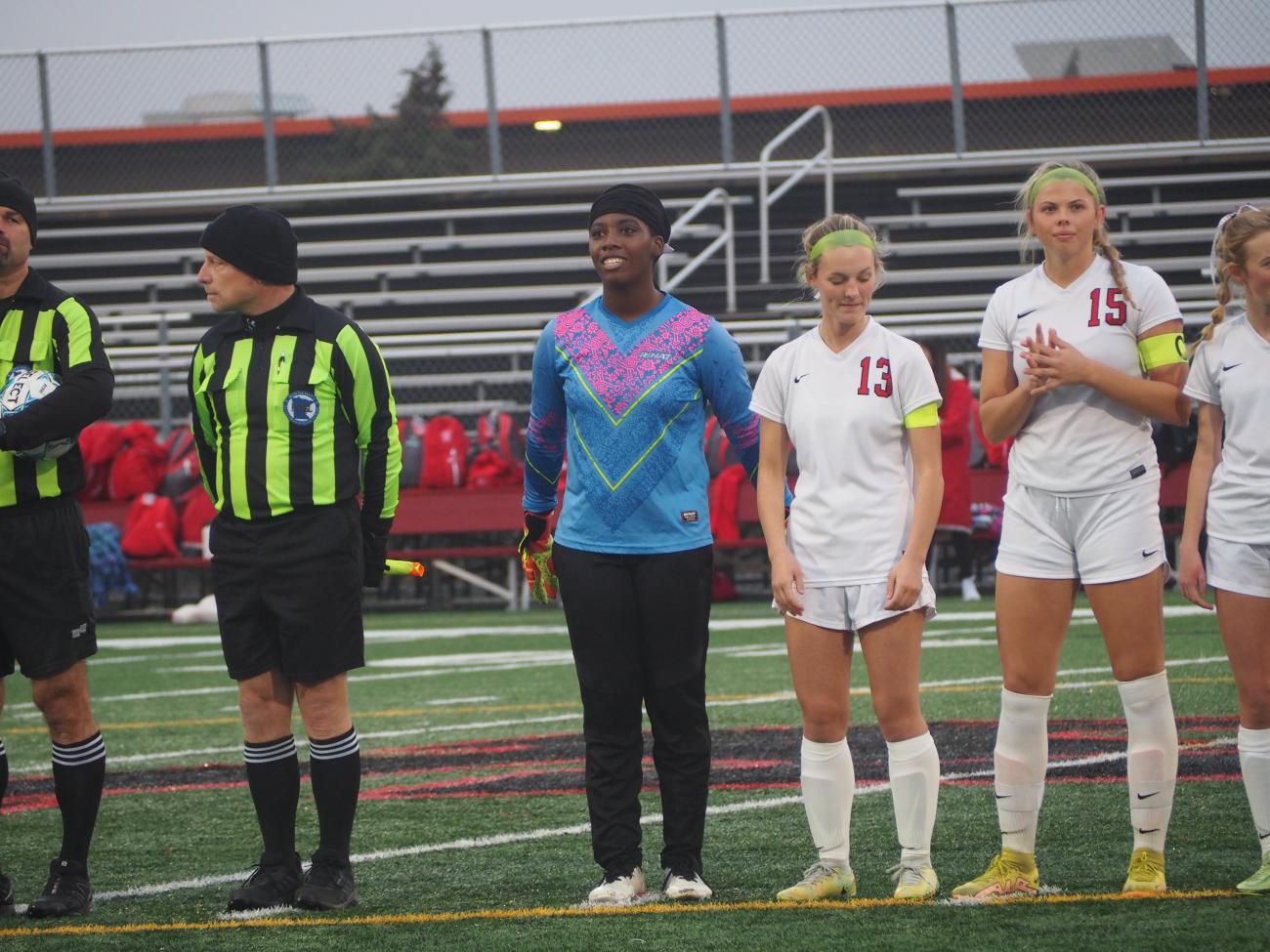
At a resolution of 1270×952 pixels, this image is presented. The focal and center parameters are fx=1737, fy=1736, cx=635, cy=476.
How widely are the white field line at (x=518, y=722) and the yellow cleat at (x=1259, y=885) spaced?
13.0 feet

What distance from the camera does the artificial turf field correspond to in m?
3.96

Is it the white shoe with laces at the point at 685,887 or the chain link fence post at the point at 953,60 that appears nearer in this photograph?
the white shoe with laces at the point at 685,887

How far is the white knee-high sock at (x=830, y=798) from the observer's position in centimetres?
426

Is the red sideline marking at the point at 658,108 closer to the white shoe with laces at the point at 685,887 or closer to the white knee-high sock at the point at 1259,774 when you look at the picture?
the white shoe with laces at the point at 685,887

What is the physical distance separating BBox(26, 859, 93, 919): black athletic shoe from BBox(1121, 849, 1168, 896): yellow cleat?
262cm

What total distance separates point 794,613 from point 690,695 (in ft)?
1.27

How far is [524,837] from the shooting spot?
539 cm

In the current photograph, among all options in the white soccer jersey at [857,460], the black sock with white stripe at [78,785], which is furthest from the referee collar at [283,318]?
the white soccer jersey at [857,460]

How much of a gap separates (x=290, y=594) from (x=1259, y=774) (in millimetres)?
2403

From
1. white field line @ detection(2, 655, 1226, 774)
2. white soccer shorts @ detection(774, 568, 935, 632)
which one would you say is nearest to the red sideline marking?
white field line @ detection(2, 655, 1226, 774)

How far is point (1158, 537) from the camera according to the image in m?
4.13

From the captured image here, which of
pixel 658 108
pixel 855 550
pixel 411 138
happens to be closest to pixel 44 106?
pixel 411 138

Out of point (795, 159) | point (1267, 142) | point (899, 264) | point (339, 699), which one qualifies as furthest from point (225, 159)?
point (339, 699)

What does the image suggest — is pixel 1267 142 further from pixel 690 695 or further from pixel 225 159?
pixel 690 695
